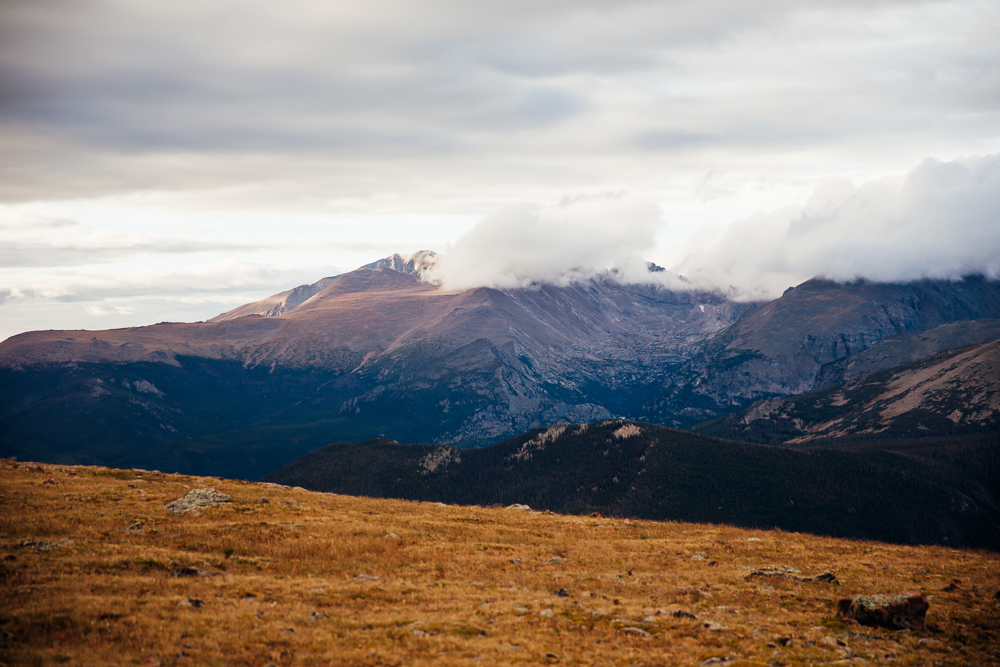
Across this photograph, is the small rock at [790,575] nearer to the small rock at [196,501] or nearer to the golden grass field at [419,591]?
the golden grass field at [419,591]

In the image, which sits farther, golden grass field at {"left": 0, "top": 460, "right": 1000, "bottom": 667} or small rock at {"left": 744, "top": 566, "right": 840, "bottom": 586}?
small rock at {"left": 744, "top": 566, "right": 840, "bottom": 586}

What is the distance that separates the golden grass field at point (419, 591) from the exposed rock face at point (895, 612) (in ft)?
2.80

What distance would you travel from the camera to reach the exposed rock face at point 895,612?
121 ft

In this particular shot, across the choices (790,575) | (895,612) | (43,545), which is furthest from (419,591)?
(790,575)

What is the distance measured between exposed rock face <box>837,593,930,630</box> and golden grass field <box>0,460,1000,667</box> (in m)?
0.85

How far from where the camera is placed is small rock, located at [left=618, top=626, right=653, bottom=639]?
33969 millimetres

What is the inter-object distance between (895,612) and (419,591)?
27740 millimetres

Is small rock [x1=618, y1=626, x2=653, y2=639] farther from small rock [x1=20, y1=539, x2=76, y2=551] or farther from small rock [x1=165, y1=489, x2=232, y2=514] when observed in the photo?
small rock [x1=165, y1=489, x2=232, y2=514]

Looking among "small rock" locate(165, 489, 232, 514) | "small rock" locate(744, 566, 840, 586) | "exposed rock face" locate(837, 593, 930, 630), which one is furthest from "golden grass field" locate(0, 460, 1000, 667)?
"small rock" locate(165, 489, 232, 514)

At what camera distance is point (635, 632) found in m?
34.3

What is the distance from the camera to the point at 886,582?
47.2 metres

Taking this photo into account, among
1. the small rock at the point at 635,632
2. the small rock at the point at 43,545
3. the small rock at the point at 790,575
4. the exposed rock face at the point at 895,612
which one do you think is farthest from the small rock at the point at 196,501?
the exposed rock face at the point at 895,612

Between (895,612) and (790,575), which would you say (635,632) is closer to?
(895,612)

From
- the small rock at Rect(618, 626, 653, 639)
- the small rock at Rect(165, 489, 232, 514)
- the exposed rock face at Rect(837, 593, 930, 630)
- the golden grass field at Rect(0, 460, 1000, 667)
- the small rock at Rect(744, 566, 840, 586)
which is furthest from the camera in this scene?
the small rock at Rect(165, 489, 232, 514)
